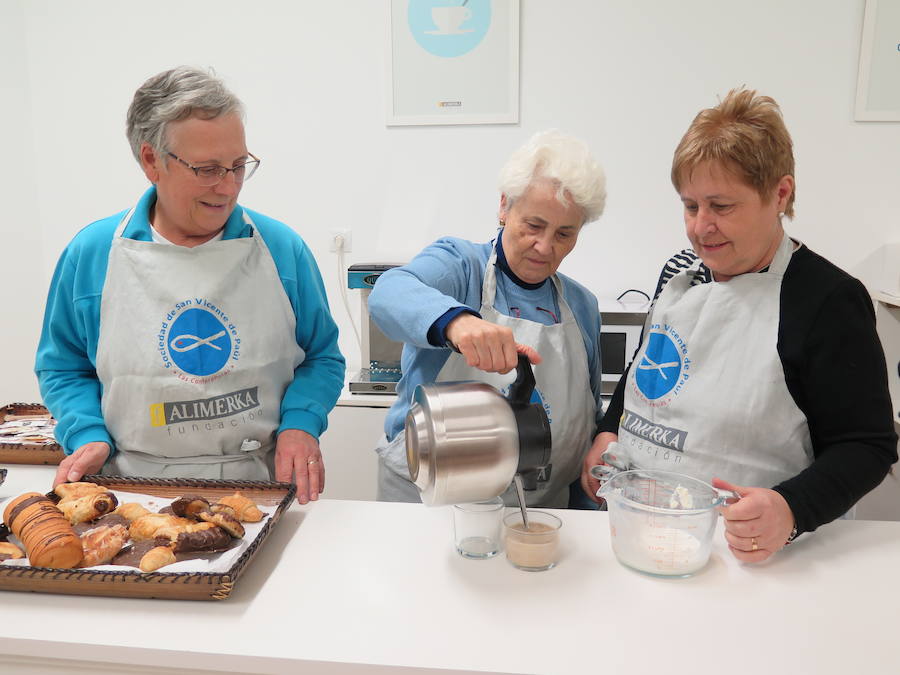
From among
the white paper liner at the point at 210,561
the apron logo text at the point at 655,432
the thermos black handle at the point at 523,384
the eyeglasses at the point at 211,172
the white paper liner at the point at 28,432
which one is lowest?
the white paper liner at the point at 28,432

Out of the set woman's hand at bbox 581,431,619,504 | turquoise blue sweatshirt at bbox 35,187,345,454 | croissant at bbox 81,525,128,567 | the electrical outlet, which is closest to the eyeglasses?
turquoise blue sweatshirt at bbox 35,187,345,454

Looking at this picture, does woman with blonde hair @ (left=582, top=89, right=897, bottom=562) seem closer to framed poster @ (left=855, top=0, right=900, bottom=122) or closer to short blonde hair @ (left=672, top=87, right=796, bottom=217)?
short blonde hair @ (left=672, top=87, right=796, bottom=217)

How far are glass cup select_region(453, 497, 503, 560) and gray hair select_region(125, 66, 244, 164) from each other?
0.84 meters

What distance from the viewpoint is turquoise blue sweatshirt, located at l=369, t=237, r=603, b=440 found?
1.16 metres

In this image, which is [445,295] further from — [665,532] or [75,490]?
[75,490]

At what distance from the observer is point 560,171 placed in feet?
4.13

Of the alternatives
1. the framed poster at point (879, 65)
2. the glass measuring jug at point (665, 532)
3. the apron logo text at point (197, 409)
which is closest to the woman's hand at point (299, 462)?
the apron logo text at point (197, 409)

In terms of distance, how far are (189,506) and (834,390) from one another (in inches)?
40.3

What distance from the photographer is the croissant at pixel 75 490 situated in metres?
1.06

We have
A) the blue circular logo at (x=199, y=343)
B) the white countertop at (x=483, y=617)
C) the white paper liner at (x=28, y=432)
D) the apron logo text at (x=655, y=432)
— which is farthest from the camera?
the white paper liner at (x=28, y=432)

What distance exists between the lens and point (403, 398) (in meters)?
1.40

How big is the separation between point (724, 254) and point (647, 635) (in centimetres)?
66

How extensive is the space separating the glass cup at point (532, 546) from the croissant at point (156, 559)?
478 mm

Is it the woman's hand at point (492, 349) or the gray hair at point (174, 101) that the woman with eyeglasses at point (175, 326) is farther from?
the woman's hand at point (492, 349)
